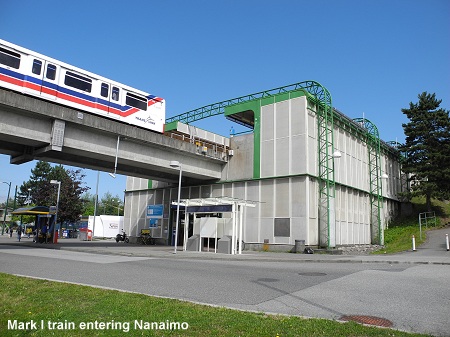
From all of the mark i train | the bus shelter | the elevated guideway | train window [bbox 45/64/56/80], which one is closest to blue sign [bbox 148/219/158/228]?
the elevated guideway

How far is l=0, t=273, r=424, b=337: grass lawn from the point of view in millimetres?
5391

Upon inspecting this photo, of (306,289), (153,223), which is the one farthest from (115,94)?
(306,289)

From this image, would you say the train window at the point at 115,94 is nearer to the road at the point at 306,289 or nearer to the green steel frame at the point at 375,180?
the road at the point at 306,289

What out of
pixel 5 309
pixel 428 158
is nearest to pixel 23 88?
pixel 5 309

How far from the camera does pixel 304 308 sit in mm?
7430

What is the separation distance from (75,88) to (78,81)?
0.49m

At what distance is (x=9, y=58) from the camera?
65.2 feet

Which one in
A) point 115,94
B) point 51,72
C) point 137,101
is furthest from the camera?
point 137,101

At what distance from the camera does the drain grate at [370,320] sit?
20.2 ft

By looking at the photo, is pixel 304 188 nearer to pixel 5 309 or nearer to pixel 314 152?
pixel 314 152

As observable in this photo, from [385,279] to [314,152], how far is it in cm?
2015

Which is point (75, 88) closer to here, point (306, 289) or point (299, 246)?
point (299, 246)

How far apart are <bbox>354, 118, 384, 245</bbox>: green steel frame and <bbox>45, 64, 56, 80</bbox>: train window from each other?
99.2 ft

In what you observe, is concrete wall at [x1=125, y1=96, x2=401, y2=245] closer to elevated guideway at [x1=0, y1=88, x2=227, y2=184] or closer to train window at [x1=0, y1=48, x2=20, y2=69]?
elevated guideway at [x1=0, y1=88, x2=227, y2=184]
